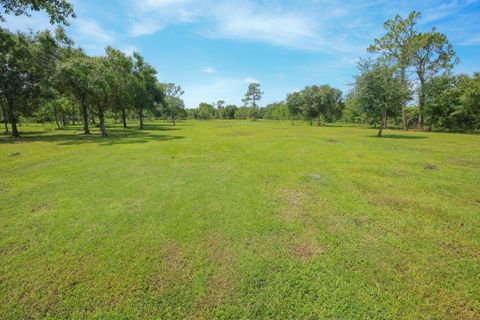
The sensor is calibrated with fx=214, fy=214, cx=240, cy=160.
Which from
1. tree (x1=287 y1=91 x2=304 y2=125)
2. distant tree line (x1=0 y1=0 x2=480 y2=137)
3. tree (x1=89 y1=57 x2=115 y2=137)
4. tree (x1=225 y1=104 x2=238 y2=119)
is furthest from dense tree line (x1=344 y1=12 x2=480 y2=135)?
tree (x1=225 y1=104 x2=238 y2=119)

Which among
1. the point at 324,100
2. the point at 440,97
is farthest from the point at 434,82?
the point at 324,100

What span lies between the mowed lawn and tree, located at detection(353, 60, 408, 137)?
15.5 m

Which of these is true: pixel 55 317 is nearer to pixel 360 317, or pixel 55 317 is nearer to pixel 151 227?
pixel 151 227

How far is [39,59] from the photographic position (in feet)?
74.8

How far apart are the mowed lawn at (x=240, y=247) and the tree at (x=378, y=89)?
611 inches

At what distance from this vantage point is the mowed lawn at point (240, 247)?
294 cm

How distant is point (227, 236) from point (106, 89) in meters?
23.3

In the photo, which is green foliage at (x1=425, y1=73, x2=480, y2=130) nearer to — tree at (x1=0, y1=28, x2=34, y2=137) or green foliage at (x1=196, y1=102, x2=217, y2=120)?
tree at (x1=0, y1=28, x2=34, y2=137)

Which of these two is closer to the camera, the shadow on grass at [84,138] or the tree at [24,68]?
the shadow on grass at [84,138]

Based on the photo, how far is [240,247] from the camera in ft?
13.5

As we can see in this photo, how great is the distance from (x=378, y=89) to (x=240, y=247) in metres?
23.8

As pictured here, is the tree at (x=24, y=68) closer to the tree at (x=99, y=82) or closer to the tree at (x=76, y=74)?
the tree at (x=76, y=74)

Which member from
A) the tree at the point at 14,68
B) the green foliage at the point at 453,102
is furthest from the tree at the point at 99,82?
the green foliage at the point at 453,102

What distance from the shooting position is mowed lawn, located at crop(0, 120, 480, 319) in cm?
294
